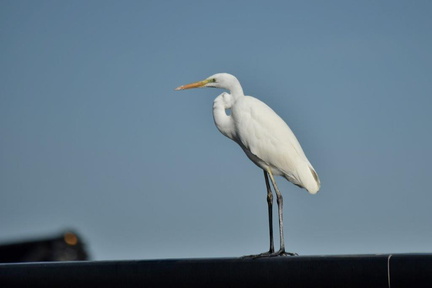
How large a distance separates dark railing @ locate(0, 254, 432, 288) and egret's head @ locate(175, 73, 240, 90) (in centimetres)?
460

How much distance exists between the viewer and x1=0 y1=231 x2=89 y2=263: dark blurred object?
23.3 m

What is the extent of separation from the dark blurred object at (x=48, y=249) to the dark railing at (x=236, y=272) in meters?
14.5

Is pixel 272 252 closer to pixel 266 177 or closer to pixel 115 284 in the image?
pixel 266 177

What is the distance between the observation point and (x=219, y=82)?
12.6 m

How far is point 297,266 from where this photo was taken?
23.6 ft

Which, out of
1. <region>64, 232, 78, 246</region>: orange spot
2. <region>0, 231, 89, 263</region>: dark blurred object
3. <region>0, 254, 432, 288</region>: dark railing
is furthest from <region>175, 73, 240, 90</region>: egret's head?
<region>64, 232, 78, 246</region>: orange spot

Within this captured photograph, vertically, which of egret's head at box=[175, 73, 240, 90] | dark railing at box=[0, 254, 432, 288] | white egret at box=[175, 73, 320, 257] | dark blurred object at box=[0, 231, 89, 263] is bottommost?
dark railing at box=[0, 254, 432, 288]

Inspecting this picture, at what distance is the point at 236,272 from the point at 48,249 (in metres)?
16.6

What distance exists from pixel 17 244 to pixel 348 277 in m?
18.7

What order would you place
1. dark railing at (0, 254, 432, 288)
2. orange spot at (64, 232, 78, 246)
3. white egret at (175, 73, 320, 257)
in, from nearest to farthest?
dark railing at (0, 254, 432, 288), white egret at (175, 73, 320, 257), orange spot at (64, 232, 78, 246)

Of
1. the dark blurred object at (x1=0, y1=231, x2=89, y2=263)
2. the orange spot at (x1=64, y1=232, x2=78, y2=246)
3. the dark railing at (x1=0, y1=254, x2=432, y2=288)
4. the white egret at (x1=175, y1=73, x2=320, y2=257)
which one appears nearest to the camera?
the dark railing at (x1=0, y1=254, x2=432, y2=288)

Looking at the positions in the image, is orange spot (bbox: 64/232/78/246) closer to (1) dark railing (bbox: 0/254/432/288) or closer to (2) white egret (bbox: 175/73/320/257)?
(2) white egret (bbox: 175/73/320/257)

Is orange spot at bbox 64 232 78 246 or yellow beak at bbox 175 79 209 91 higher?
yellow beak at bbox 175 79 209 91

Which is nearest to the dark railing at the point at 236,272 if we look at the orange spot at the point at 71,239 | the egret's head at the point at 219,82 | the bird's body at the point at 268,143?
the bird's body at the point at 268,143
